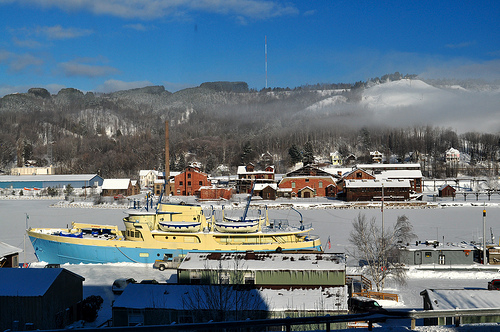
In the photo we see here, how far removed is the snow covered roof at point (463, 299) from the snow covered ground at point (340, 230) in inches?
129

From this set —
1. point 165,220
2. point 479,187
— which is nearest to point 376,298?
point 165,220

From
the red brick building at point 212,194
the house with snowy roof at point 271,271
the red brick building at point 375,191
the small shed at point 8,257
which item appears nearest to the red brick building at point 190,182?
the red brick building at point 212,194

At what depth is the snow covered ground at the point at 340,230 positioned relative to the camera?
20.2 metres

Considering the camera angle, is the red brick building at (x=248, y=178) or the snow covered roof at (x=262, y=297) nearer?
the snow covered roof at (x=262, y=297)

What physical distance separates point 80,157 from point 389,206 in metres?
101

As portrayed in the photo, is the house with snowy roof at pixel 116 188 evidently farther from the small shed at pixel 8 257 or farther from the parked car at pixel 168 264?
the small shed at pixel 8 257

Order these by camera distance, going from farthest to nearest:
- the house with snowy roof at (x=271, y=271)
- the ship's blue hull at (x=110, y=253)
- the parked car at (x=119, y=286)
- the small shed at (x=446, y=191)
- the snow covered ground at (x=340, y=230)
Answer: the small shed at (x=446, y=191) < the ship's blue hull at (x=110, y=253) < the snow covered ground at (x=340, y=230) < the parked car at (x=119, y=286) < the house with snowy roof at (x=271, y=271)

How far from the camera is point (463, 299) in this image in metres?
13.8

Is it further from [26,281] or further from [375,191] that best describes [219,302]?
[375,191]

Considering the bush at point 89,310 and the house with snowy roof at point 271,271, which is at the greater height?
the house with snowy roof at point 271,271

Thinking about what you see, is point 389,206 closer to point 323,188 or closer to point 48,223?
point 323,188

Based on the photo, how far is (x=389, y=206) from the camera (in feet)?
186

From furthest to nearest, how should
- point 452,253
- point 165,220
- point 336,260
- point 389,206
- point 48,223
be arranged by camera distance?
point 389,206
point 48,223
point 165,220
point 452,253
point 336,260

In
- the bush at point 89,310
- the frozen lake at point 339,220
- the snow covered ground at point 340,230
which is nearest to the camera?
the bush at point 89,310
